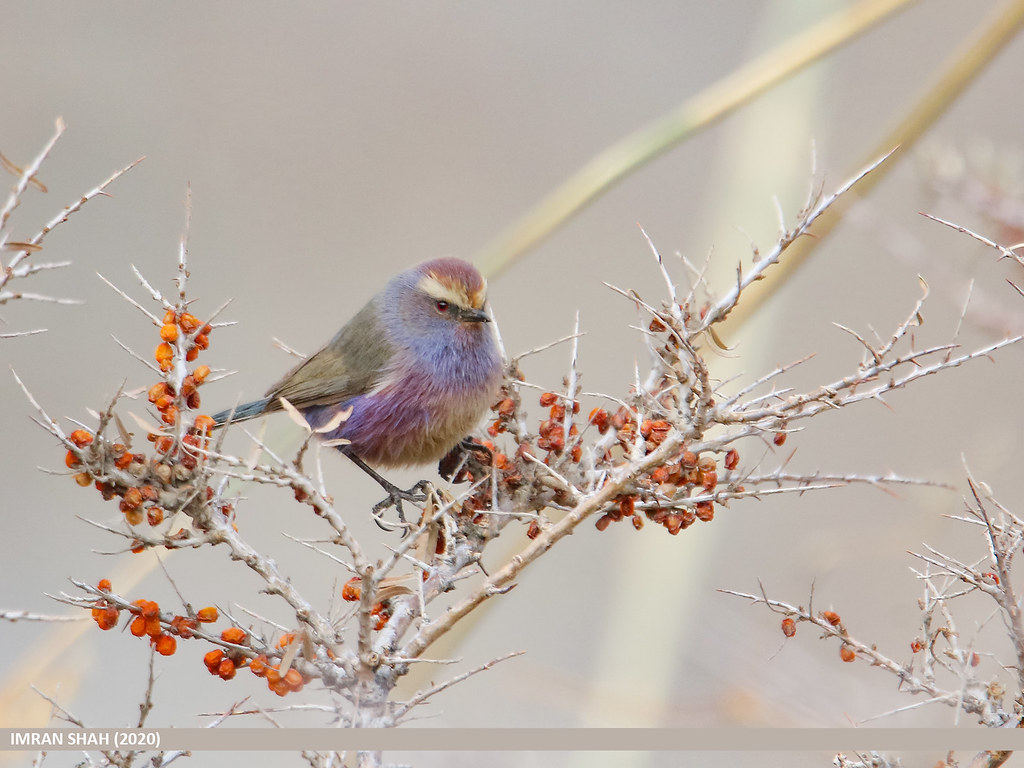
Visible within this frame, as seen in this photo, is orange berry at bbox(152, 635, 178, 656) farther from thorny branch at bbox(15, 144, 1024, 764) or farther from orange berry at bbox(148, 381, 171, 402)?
orange berry at bbox(148, 381, 171, 402)

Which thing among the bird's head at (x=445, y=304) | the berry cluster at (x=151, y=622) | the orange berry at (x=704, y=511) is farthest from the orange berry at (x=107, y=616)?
Result: the bird's head at (x=445, y=304)

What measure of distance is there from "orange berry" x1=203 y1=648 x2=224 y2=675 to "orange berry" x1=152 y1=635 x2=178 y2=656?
0.05 m

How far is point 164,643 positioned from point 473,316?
126cm

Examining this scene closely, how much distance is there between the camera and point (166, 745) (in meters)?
0.99

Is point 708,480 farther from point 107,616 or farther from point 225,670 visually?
point 107,616

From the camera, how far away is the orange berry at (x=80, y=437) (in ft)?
3.53

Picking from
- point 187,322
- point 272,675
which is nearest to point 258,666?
point 272,675

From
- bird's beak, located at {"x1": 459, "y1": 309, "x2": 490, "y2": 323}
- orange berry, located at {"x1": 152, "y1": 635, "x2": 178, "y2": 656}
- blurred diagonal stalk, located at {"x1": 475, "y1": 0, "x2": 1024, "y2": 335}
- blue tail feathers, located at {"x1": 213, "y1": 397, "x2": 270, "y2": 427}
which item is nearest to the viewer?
orange berry, located at {"x1": 152, "y1": 635, "x2": 178, "y2": 656}

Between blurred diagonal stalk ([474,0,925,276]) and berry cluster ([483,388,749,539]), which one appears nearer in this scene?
berry cluster ([483,388,749,539])

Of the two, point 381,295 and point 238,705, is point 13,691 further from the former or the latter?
point 381,295

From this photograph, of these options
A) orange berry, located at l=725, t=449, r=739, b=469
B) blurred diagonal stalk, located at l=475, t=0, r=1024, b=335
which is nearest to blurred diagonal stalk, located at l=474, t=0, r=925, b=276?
blurred diagonal stalk, located at l=475, t=0, r=1024, b=335

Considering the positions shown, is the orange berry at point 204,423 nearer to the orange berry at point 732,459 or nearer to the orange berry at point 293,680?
the orange berry at point 293,680

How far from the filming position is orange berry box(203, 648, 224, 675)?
3.40ft

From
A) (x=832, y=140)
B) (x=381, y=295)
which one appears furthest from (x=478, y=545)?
(x=832, y=140)
